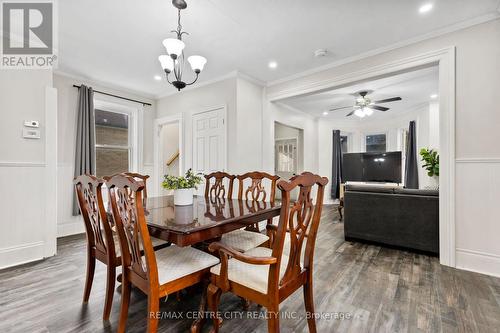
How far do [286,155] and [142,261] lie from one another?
5911mm

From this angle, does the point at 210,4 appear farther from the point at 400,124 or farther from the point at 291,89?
the point at 400,124

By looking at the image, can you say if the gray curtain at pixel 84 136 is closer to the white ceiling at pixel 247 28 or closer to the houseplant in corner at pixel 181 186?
the white ceiling at pixel 247 28

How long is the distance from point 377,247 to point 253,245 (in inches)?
85.7

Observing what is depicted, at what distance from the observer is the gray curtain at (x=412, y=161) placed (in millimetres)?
5627

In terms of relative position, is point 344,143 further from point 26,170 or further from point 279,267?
point 26,170

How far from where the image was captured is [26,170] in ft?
9.15

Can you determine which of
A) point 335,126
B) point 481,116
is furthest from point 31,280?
point 335,126

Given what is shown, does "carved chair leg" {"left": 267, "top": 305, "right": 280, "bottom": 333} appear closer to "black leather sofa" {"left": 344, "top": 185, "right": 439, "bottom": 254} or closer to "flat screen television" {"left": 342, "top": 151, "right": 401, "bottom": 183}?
"black leather sofa" {"left": 344, "top": 185, "right": 439, "bottom": 254}

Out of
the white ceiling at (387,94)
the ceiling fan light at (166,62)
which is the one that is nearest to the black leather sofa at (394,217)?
the white ceiling at (387,94)

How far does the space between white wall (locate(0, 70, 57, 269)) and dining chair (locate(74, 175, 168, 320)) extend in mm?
1568

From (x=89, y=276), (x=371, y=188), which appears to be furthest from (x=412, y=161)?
(x=89, y=276)

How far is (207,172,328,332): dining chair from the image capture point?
119 cm

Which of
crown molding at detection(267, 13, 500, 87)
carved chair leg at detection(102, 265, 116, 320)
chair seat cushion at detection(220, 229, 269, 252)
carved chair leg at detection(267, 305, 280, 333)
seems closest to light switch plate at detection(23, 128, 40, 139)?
carved chair leg at detection(102, 265, 116, 320)

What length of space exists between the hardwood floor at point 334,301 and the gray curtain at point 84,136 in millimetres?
1555
